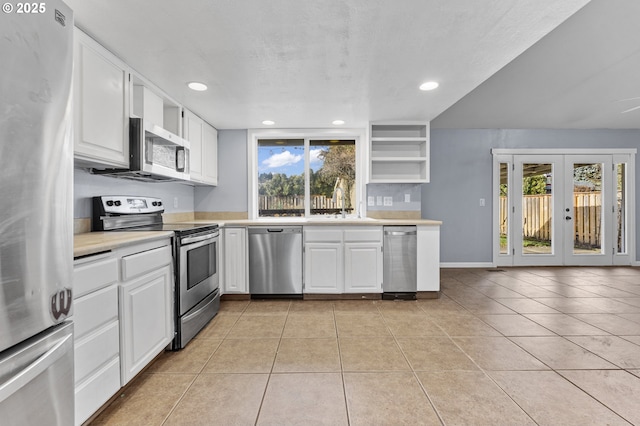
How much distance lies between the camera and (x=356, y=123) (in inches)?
160

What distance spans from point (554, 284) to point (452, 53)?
3563 millimetres

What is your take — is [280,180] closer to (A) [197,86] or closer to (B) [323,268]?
(B) [323,268]

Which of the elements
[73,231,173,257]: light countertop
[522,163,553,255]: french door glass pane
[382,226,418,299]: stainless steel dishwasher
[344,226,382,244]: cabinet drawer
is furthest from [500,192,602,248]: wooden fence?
[73,231,173,257]: light countertop

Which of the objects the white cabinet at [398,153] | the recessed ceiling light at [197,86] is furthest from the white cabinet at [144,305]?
the white cabinet at [398,153]

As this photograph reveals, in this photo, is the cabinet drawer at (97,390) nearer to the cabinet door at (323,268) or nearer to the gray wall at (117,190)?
the gray wall at (117,190)

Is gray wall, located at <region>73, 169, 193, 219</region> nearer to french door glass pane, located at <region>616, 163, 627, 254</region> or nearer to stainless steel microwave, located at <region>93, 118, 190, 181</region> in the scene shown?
stainless steel microwave, located at <region>93, 118, 190, 181</region>

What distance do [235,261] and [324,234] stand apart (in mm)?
1067

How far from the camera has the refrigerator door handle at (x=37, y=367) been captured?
2.76 ft

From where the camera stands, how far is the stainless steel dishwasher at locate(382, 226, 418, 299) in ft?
11.7

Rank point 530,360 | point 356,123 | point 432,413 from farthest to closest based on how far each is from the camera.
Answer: point 356,123
point 530,360
point 432,413

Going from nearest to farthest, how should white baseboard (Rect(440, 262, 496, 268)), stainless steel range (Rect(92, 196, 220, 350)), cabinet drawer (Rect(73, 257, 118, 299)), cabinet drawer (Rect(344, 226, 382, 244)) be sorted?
cabinet drawer (Rect(73, 257, 118, 299))
stainless steel range (Rect(92, 196, 220, 350))
cabinet drawer (Rect(344, 226, 382, 244))
white baseboard (Rect(440, 262, 496, 268))

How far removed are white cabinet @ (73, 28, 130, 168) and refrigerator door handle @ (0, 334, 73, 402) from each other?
1.22m

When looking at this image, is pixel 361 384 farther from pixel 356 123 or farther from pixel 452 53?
pixel 356 123

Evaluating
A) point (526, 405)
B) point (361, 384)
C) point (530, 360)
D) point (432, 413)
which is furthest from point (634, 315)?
→ point (361, 384)
